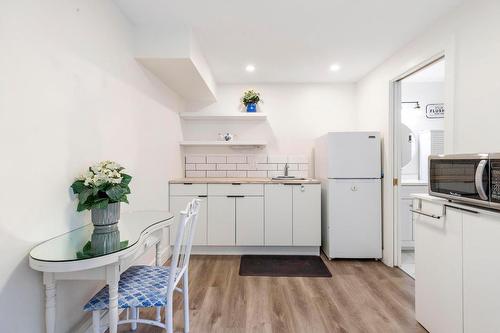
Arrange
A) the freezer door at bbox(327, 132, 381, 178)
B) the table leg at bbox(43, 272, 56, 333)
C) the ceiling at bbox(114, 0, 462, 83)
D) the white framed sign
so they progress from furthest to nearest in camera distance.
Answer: the white framed sign, the freezer door at bbox(327, 132, 381, 178), the ceiling at bbox(114, 0, 462, 83), the table leg at bbox(43, 272, 56, 333)

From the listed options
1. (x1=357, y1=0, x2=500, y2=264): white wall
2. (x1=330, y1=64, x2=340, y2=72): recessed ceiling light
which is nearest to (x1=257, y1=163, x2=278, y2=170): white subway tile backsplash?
(x1=330, y1=64, x2=340, y2=72): recessed ceiling light

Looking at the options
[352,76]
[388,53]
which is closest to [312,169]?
[352,76]

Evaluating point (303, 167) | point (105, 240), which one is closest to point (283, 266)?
point (303, 167)

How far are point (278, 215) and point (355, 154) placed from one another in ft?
3.86

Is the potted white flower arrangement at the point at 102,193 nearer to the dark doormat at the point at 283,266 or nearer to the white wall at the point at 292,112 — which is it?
the dark doormat at the point at 283,266

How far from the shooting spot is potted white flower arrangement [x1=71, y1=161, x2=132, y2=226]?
54.5 inches

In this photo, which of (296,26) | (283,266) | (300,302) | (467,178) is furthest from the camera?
(283,266)

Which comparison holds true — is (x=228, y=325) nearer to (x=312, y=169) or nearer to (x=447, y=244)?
(x=447, y=244)

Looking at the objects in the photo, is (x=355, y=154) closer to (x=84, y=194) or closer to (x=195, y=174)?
(x=195, y=174)

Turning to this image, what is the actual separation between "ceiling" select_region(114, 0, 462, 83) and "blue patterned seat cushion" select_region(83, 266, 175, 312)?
1.96 metres

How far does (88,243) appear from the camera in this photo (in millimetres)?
1312

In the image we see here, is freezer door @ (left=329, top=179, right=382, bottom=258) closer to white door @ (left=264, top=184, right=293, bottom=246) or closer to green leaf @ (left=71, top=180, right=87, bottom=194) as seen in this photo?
white door @ (left=264, top=184, right=293, bottom=246)

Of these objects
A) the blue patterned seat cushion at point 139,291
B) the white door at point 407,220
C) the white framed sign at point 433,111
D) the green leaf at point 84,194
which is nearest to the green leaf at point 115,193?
the green leaf at point 84,194

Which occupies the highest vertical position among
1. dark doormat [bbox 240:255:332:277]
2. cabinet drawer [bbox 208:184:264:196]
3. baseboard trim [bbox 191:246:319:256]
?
cabinet drawer [bbox 208:184:264:196]
